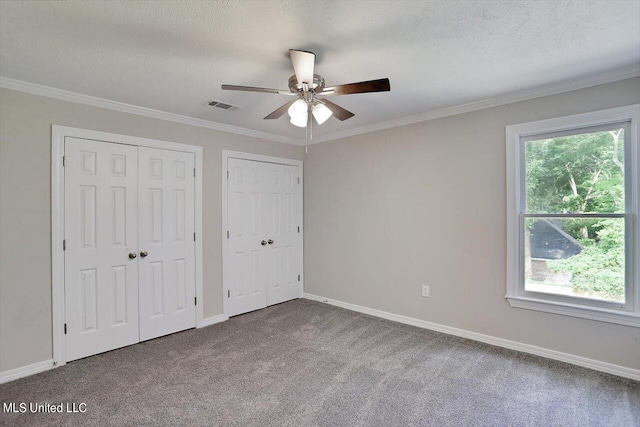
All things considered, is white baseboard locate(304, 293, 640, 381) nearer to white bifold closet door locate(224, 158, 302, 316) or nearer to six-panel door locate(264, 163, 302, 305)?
six-panel door locate(264, 163, 302, 305)

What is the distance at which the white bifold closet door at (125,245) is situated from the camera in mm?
2797

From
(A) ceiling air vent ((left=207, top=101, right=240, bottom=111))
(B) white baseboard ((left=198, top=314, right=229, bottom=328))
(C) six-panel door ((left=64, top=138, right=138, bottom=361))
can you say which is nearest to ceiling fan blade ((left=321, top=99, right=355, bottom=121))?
(A) ceiling air vent ((left=207, top=101, right=240, bottom=111))

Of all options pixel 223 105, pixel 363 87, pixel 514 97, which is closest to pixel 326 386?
pixel 363 87

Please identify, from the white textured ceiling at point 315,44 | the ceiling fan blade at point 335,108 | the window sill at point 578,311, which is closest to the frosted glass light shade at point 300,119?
the ceiling fan blade at point 335,108

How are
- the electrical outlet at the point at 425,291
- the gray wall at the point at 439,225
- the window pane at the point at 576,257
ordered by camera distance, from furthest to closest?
the electrical outlet at the point at 425,291, the gray wall at the point at 439,225, the window pane at the point at 576,257

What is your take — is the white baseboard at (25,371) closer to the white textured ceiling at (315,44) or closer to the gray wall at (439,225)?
the white textured ceiling at (315,44)

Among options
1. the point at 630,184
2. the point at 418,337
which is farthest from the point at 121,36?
the point at 630,184

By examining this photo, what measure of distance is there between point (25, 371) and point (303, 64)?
3189mm

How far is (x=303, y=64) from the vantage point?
6.02ft

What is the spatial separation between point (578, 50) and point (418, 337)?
2.73 meters

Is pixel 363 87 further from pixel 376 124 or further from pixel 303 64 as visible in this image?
pixel 376 124

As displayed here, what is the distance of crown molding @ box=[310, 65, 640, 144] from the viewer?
2408 millimetres

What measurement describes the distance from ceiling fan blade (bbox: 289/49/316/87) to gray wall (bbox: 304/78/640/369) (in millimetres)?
1962

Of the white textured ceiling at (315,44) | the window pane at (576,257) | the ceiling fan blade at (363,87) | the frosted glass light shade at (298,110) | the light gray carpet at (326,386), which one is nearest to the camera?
the white textured ceiling at (315,44)
